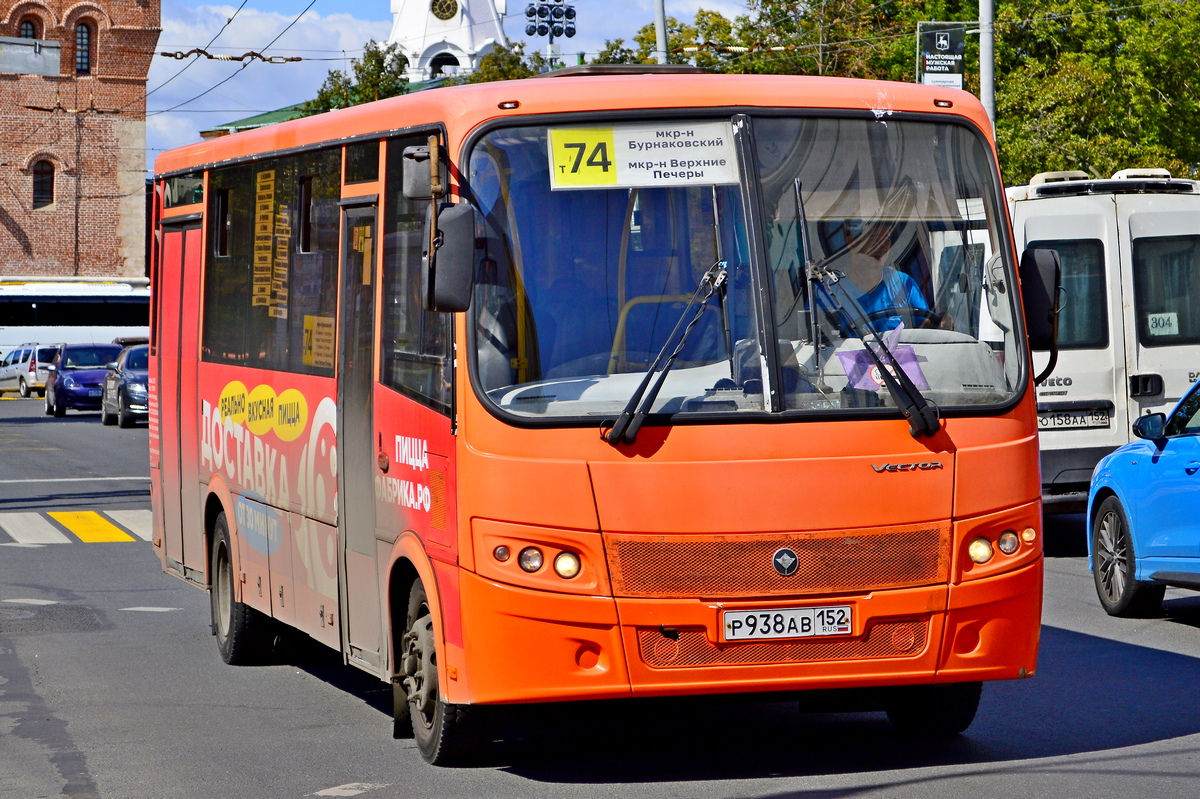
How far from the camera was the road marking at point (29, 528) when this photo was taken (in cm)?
1641

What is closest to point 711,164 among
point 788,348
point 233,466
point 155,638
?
point 788,348

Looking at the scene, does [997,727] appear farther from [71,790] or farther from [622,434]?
[71,790]

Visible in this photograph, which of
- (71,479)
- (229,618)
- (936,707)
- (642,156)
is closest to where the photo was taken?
(642,156)

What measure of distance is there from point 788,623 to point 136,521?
12910 mm

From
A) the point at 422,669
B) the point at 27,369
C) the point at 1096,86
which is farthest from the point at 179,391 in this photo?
the point at 27,369

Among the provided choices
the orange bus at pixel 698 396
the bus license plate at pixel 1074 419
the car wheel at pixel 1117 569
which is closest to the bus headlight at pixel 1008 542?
the orange bus at pixel 698 396

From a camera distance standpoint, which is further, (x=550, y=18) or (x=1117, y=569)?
(x=550, y=18)

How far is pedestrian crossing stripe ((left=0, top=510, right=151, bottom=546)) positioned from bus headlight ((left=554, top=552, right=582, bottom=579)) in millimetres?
10834

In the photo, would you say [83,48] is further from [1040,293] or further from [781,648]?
[781,648]

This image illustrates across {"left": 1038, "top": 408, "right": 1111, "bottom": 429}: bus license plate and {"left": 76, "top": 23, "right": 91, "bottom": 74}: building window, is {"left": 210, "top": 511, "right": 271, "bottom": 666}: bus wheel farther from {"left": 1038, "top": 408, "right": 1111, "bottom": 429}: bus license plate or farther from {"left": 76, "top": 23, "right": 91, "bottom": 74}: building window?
{"left": 76, "top": 23, "right": 91, "bottom": 74}: building window

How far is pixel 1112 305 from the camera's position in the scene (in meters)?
14.7

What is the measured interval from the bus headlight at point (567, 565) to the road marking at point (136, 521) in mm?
10958

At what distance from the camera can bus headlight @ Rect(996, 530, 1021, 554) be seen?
6.67 metres

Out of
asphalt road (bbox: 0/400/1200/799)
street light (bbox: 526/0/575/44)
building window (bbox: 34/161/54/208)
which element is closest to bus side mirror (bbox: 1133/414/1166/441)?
asphalt road (bbox: 0/400/1200/799)
